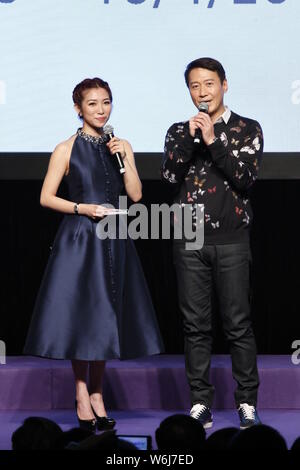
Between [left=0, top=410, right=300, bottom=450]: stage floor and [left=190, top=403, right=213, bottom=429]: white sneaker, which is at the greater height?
[left=190, top=403, right=213, bottom=429]: white sneaker

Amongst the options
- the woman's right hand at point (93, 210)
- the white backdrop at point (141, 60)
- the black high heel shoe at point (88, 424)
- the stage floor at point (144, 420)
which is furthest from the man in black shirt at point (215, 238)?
the white backdrop at point (141, 60)

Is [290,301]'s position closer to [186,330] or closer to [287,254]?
[287,254]

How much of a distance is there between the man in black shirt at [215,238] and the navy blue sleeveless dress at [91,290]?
180mm

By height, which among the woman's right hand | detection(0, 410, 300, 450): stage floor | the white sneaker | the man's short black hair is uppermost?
the man's short black hair

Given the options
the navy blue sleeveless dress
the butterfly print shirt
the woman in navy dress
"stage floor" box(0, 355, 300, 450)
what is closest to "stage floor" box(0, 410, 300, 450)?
"stage floor" box(0, 355, 300, 450)

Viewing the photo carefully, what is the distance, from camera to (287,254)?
4.88 m

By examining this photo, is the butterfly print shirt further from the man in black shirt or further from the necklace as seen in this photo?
the necklace

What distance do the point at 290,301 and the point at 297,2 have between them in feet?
4.69

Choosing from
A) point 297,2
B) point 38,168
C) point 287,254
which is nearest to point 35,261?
point 38,168

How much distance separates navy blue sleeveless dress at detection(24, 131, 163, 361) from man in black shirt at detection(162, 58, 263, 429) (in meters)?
0.18

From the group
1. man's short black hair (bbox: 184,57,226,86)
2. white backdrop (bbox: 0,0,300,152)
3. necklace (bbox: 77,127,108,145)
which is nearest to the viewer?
man's short black hair (bbox: 184,57,226,86)

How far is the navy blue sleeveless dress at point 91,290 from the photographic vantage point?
12.2ft

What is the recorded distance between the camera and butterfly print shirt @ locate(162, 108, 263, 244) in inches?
145

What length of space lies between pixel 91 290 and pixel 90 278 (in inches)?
1.8
